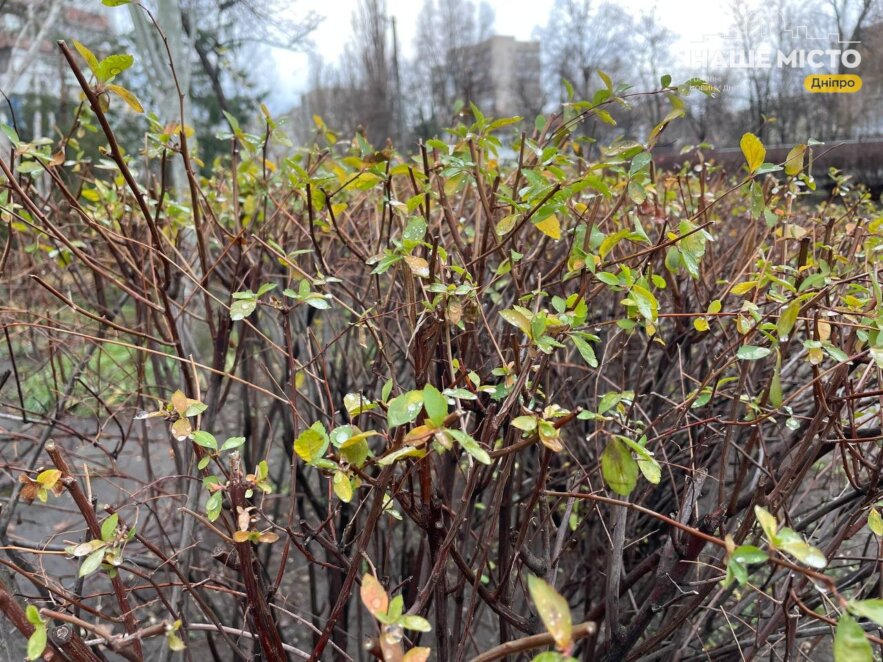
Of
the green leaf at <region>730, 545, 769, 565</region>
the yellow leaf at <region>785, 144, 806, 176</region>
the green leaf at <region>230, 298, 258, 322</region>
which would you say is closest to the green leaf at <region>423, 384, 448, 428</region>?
the green leaf at <region>730, 545, 769, 565</region>

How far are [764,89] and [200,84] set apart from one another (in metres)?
19.3

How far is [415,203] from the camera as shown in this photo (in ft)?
3.63

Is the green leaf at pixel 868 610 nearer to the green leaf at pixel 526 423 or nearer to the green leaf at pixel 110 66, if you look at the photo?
the green leaf at pixel 526 423

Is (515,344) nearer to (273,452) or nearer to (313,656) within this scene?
(313,656)

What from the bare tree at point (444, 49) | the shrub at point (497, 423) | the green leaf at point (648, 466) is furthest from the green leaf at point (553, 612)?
the bare tree at point (444, 49)

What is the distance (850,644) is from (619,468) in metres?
0.26

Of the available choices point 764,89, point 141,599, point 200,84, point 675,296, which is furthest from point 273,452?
point 200,84

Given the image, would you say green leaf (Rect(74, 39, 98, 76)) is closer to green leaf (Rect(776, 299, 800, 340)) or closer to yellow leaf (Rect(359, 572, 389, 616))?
yellow leaf (Rect(359, 572, 389, 616))

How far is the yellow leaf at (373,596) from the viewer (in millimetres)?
587

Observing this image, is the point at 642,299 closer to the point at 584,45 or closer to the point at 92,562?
the point at 92,562

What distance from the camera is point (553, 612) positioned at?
1.64ft

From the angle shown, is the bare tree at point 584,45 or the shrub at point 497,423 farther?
the bare tree at point 584,45

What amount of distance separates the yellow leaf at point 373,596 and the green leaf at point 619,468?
0.95 feet


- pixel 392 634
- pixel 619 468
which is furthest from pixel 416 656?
pixel 619 468
